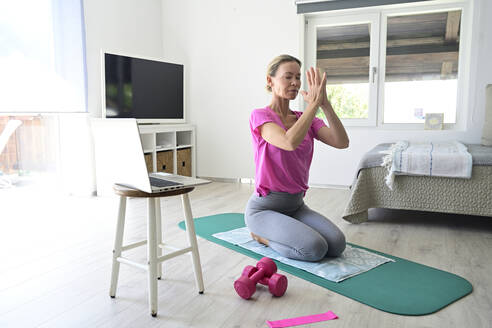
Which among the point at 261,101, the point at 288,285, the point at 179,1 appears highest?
the point at 179,1

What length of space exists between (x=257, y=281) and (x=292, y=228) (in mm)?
398

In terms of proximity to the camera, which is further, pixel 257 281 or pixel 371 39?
pixel 371 39

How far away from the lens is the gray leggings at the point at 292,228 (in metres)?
1.97

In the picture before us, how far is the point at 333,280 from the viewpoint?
71.3 inches

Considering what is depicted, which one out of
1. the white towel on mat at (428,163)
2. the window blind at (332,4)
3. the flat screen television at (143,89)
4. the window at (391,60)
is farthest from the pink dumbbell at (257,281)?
the window blind at (332,4)

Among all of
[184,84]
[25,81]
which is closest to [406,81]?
[184,84]

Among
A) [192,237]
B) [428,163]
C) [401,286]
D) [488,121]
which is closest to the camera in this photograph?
[192,237]

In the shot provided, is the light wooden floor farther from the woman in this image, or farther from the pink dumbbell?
the woman

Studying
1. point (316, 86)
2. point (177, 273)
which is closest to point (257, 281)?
point (177, 273)

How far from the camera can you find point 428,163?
8.63 feet

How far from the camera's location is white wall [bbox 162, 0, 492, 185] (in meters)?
4.18

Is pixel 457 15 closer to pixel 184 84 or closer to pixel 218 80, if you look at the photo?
pixel 218 80

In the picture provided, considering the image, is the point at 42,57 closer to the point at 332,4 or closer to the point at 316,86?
the point at 316,86

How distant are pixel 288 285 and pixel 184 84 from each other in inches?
123
